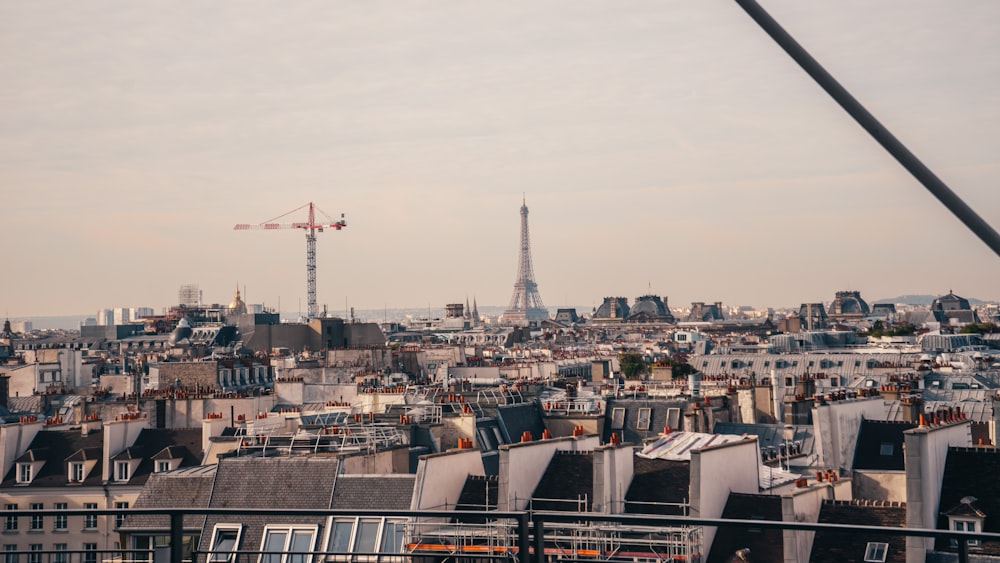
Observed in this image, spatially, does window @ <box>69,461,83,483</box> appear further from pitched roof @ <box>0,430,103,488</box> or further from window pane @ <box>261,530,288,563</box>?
window pane @ <box>261,530,288,563</box>

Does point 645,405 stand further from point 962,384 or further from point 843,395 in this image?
point 962,384

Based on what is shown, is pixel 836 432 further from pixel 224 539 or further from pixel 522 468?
pixel 224 539

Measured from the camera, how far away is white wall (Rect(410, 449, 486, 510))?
22375 millimetres

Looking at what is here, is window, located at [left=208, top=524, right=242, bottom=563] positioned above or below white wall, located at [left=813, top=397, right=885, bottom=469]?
below

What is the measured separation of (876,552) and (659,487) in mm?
4379

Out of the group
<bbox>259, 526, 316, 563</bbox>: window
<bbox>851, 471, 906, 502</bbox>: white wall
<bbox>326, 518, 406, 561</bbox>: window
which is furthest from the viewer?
<bbox>851, 471, 906, 502</bbox>: white wall

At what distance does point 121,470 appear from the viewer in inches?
1385

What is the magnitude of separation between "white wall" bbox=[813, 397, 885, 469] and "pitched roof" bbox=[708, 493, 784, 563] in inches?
326

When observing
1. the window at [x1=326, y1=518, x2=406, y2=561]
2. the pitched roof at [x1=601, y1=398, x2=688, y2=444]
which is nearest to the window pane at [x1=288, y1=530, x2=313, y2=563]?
the window at [x1=326, y1=518, x2=406, y2=561]

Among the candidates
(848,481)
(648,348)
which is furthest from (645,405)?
(648,348)

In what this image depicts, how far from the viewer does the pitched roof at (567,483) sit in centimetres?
2256

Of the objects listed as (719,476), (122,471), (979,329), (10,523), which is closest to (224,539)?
(719,476)

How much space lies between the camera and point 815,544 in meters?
19.9

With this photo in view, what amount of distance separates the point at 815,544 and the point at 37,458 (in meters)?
22.7
